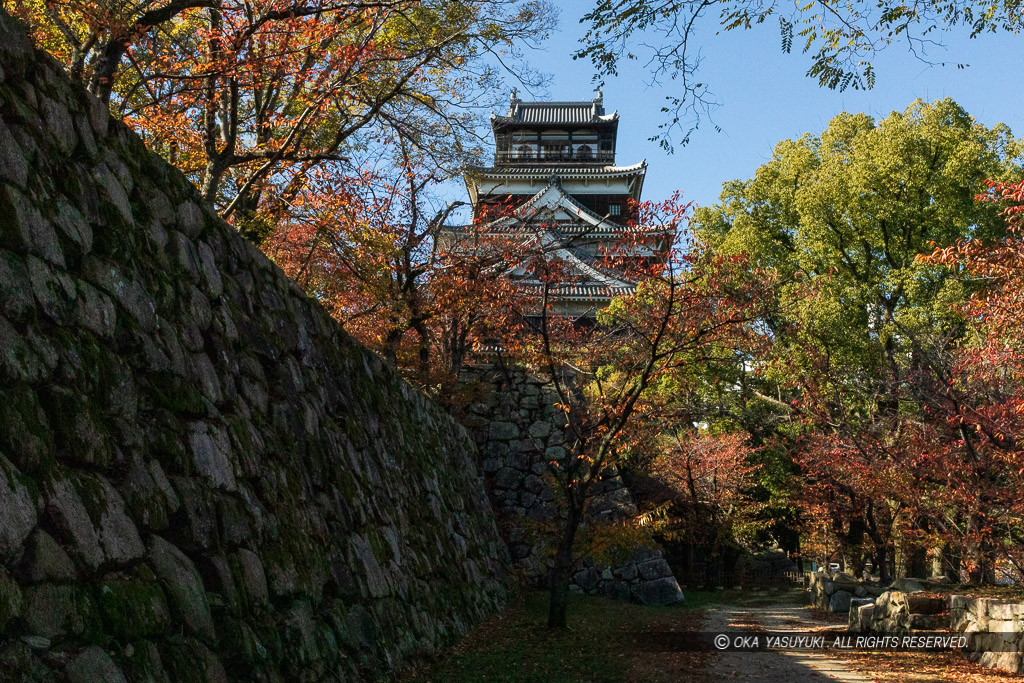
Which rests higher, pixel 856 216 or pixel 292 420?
pixel 856 216

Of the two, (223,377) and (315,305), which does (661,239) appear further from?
(223,377)

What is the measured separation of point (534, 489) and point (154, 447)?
15371 millimetres

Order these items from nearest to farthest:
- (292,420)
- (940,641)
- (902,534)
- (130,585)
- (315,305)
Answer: (130,585), (292,420), (315,305), (940,641), (902,534)

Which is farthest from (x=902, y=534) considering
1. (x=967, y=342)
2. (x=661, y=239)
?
(x=661, y=239)

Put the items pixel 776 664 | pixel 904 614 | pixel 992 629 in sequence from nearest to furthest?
pixel 992 629 < pixel 776 664 < pixel 904 614

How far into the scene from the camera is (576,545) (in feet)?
44.5

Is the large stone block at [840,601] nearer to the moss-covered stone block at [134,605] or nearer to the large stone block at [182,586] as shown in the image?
the large stone block at [182,586]

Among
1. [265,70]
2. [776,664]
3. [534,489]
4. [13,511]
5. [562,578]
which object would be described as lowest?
[776,664]

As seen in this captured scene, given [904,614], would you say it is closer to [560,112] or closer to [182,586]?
[182,586]

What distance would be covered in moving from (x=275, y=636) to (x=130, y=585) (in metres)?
1.26

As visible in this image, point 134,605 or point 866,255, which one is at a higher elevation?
point 866,255

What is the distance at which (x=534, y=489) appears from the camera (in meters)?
→ 19.2

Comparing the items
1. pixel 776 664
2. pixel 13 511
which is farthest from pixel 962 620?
pixel 13 511

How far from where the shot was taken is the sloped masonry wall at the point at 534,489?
17766mm
